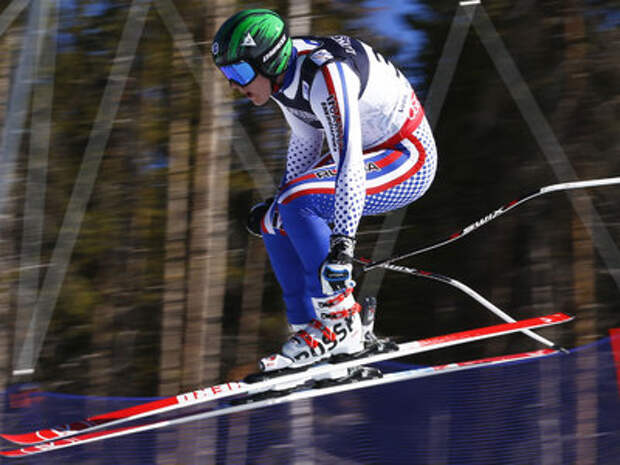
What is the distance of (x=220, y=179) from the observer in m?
5.92

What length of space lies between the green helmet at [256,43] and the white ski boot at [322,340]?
951 mm

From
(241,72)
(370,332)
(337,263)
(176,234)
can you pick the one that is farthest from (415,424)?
(176,234)

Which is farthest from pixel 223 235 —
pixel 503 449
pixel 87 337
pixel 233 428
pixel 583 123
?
pixel 87 337

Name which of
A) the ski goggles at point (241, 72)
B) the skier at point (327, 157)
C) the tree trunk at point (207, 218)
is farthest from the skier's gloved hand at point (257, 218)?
the tree trunk at point (207, 218)

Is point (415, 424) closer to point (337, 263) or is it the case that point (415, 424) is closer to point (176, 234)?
point (337, 263)

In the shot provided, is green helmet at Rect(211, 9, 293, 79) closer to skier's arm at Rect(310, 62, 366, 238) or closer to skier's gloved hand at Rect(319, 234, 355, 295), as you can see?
skier's arm at Rect(310, 62, 366, 238)

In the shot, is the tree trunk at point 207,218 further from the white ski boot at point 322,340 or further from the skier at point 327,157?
the white ski boot at point 322,340

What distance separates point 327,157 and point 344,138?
A: 0.49 meters

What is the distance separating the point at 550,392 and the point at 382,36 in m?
3.86

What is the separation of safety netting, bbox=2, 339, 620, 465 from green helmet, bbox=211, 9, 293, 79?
1496 mm

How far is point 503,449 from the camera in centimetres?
416

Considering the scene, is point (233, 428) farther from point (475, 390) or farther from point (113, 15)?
point (113, 15)

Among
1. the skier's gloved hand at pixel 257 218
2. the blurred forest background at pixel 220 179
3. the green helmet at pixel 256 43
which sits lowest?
the blurred forest background at pixel 220 179

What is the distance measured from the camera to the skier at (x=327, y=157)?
3.41m
